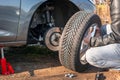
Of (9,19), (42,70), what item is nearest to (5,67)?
(42,70)

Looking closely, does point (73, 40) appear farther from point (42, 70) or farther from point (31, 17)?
point (42, 70)

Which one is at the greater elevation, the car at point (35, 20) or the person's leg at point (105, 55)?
the car at point (35, 20)

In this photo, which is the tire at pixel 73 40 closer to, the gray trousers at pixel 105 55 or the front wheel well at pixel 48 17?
the front wheel well at pixel 48 17

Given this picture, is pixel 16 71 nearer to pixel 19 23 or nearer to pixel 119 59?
pixel 19 23

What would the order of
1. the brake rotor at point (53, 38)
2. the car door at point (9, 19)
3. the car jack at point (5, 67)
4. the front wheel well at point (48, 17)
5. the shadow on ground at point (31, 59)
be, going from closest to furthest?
the car door at point (9, 19) → the car jack at point (5, 67) → the brake rotor at point (53, 38) → the front wheel well at point (48, 17) → the shadow on ground at point (31, 59)

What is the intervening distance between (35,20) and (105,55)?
6.37 feet

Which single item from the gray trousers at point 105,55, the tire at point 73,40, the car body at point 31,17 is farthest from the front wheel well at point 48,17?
the gray trousers at point 105,55

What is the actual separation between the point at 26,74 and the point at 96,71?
0.99m

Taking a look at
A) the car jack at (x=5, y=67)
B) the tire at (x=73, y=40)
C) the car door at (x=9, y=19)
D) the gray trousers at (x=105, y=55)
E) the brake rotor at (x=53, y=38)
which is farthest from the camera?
the brake rotor at (x=53, y=38)

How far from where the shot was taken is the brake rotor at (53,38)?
198 inches

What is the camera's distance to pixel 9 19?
454 centimetres

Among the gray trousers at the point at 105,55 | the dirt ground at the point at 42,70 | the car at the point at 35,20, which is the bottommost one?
the dirt ground at the point at 42,70

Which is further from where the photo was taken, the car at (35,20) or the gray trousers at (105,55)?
the car at (35,20)

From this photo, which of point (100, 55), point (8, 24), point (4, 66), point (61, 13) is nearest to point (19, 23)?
point (8, 24)
